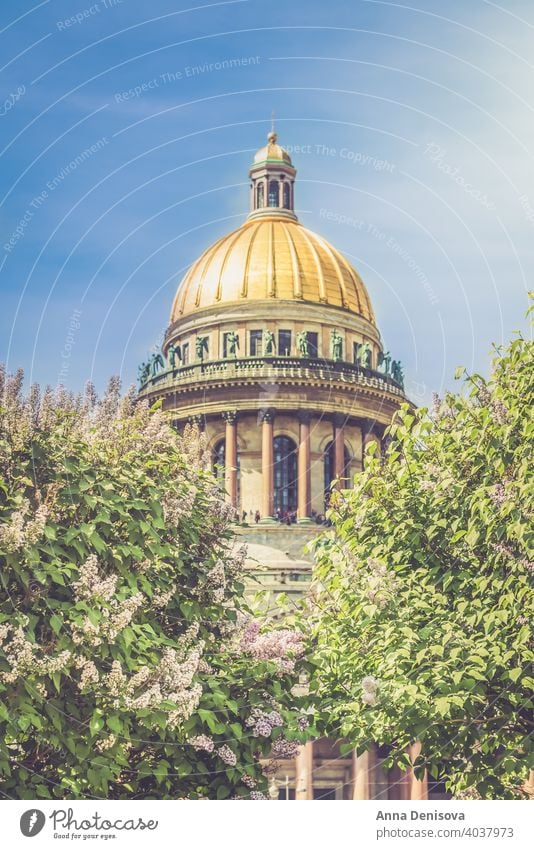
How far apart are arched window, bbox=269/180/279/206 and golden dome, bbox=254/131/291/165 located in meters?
1.45

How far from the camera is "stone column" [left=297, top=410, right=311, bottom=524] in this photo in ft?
230

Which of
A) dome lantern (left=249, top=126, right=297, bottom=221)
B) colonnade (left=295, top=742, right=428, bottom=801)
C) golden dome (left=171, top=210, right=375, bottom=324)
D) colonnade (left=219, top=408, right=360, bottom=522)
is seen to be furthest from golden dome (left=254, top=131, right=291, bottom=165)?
colonnade (left=295, top=742, right=428, bottom=801)

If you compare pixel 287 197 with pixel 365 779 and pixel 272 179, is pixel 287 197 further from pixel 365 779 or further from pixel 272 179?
pixel 365 779

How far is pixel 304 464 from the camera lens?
71.4 metres

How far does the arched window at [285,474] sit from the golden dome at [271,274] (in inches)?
326

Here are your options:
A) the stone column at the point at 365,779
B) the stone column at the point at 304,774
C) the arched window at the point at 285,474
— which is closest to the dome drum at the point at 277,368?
the arched window at the point at 285,474

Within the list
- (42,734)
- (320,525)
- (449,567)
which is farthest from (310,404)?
(42,734)

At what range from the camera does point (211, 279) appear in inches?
2968

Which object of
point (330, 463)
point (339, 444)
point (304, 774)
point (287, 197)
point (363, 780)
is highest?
point (287, 197)

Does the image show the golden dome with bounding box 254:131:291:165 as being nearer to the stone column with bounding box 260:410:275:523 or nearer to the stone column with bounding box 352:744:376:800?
the stone column with bounding box 260:410:275:523

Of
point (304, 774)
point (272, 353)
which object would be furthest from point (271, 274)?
point (304, 774)

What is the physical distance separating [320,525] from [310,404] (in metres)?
7.26

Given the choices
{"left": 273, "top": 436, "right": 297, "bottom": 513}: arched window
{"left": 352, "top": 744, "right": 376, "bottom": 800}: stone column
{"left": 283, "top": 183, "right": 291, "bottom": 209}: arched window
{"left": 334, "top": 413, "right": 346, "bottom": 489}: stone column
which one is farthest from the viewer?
{"left": 283, "top": 183, "right": 291, "bottom": 209}: arched window

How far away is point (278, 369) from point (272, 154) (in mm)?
18377
